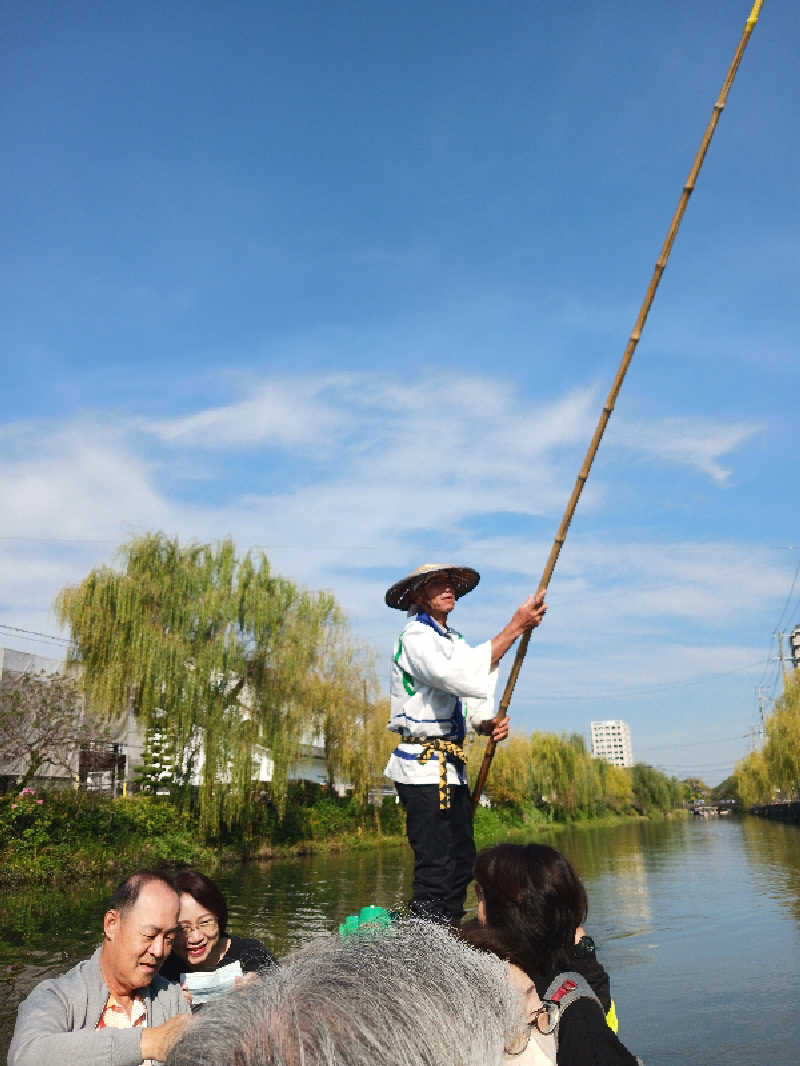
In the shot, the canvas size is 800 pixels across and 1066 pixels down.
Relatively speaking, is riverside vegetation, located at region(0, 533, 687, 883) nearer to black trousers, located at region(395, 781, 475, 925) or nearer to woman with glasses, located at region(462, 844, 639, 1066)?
black trousers, located at region(395, 781, 475, 925)

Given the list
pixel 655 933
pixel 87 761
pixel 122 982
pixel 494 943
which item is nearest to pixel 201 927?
pixel 122 982

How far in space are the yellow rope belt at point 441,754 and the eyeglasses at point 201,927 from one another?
2.89 feet

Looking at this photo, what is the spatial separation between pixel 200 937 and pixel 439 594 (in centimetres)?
148

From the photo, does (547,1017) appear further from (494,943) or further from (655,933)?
(655,933)

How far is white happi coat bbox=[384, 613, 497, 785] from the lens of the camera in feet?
10.4

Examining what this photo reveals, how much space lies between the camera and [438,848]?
10.5 ft

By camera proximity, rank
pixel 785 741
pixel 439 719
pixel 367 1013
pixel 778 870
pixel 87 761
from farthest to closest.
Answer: pixel 785 741, pixel 87 761, pixel 778 870, pixel 439 719, pixel 367 1013

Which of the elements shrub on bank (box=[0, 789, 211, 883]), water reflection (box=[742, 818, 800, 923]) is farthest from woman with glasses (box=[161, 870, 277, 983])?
shrub on bank (box=[0, 789, 211, 883])

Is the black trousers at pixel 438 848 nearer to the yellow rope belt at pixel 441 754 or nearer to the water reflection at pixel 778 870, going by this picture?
the yellow rope belt at pixel 441 754

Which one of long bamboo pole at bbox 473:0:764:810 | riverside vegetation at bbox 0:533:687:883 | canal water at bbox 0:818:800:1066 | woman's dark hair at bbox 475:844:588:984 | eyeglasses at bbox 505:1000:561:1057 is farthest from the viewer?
riverside vegetation at bbox 0:533:687:883

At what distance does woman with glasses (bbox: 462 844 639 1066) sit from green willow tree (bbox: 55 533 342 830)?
56.0 ft

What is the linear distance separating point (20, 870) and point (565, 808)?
3561 cm

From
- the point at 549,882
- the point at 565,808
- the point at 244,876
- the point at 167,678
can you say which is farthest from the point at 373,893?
the point at 565,808

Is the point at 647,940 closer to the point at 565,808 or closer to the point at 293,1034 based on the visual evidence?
the point at 293,1034
